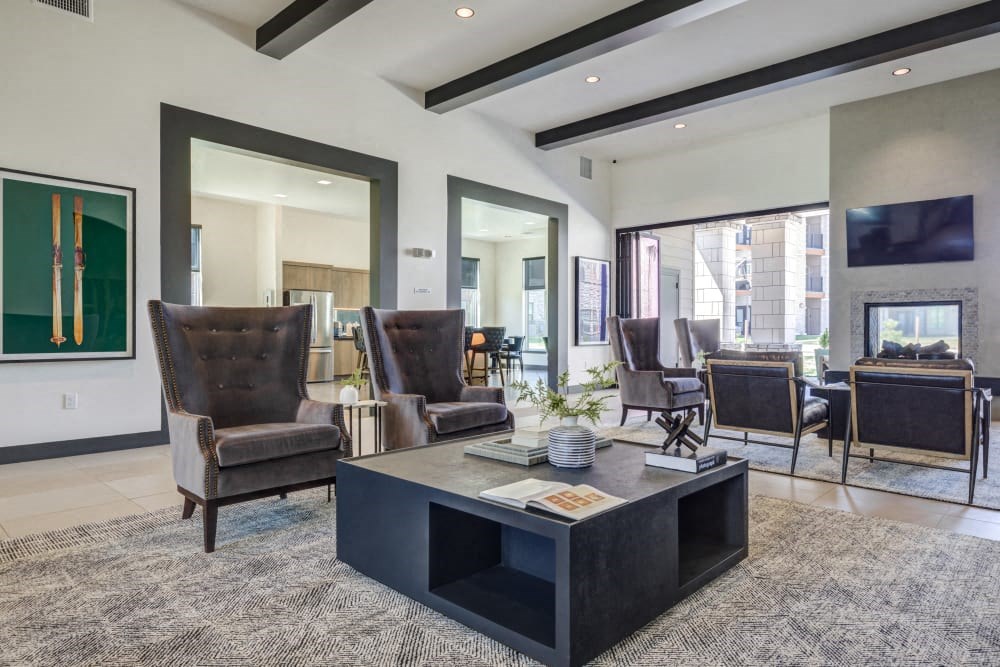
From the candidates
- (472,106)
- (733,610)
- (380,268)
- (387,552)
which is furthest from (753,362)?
(472,106)

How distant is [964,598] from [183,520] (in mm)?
3048

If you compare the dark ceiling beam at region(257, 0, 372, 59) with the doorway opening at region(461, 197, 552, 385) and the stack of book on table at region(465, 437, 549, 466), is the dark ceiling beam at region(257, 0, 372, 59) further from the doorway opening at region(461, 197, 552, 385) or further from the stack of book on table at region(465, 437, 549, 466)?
the doorway opening at region(461, 197, 552, 385)

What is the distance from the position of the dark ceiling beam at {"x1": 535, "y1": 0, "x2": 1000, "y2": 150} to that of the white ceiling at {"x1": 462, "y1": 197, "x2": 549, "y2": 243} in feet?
7.75

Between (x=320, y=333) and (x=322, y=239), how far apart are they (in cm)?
195

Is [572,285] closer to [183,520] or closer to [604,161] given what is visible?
[604,161]

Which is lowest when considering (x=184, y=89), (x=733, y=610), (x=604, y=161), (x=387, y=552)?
(x=733, y=610)

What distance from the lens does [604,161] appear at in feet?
28.7

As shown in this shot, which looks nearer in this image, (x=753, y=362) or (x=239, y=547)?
(x=239, y=547)

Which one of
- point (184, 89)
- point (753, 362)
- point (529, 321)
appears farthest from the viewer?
point (529, 321)

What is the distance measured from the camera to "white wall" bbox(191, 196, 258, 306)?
9.58 metres

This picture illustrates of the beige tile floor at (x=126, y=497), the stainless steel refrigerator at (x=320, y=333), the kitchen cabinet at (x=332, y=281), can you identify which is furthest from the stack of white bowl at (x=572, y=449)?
the kitchen cabinet at (x=332, y=281)

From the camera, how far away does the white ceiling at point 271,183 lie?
23.0 ft

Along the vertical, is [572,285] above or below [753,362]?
above

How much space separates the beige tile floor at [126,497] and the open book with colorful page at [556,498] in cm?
186
